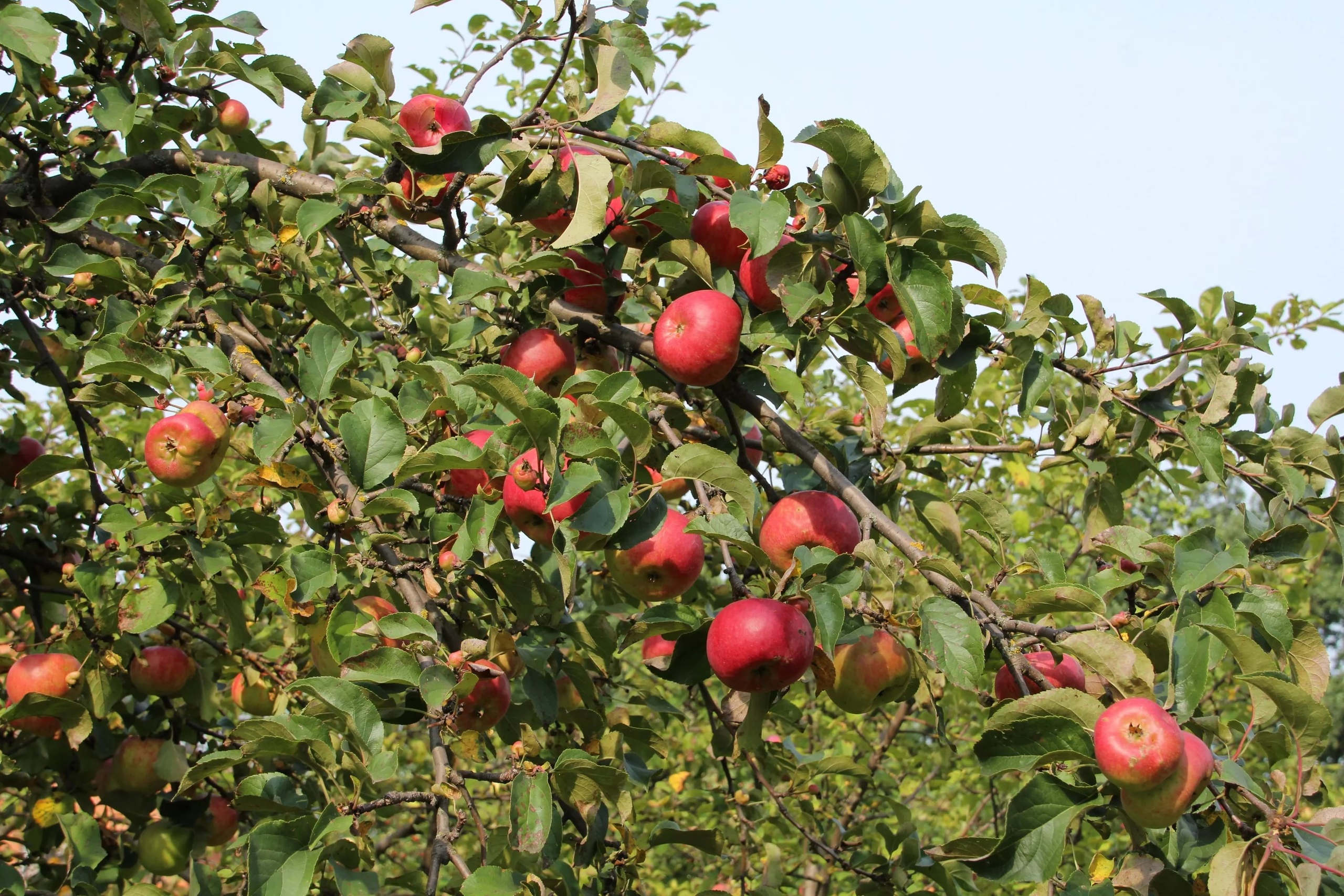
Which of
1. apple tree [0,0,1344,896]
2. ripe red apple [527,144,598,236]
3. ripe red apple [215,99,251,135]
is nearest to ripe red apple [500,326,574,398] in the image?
apple tree [0,0,1344,896]

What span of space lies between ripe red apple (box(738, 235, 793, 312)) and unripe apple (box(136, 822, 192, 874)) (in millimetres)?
1812

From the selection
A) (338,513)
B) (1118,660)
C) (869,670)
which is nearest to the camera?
(1118,660)

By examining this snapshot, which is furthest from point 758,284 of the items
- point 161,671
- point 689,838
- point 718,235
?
point 161,671

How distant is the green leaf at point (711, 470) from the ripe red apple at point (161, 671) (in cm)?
155

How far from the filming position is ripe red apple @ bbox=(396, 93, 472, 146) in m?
2.28

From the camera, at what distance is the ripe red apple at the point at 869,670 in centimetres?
197

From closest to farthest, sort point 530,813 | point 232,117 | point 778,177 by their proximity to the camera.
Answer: point 530,813 < point 778,177 < point 232,117

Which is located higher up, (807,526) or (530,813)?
(807,526)

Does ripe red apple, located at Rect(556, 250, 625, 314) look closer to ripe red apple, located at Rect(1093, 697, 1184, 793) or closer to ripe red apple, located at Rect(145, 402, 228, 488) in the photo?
ripe red apple, located at Rect(145, 402, 228, 488)

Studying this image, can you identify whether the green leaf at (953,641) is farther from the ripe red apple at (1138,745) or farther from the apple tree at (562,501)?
the ripe red apple at (1138,745)

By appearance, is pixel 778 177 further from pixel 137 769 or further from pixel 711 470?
pixel 137 769

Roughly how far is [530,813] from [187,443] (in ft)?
2.90

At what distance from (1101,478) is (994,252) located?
0.77m

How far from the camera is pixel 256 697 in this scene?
2480 millimetres
